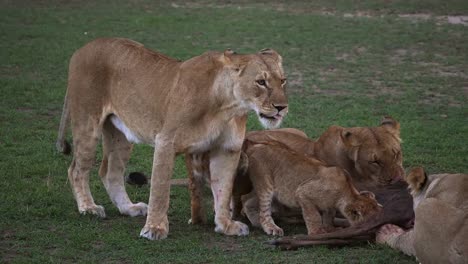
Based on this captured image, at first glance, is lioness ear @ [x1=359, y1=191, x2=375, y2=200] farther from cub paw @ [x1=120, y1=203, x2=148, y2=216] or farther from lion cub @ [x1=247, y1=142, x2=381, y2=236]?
cub paw @ [x1=120, y1=203, x2=148, y2=216]

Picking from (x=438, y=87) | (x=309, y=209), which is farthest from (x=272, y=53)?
(x=438, y=87)

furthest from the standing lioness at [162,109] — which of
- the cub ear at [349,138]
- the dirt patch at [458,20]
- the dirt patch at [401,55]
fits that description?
the dirt patch at [458,20]

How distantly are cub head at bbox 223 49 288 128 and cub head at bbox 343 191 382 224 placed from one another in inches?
26.4

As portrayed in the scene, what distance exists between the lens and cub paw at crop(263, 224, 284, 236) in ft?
21.1

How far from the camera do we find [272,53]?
636 cm

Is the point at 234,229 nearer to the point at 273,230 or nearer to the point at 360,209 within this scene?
the point at 273,230

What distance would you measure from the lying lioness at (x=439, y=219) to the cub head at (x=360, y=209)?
1.48ft

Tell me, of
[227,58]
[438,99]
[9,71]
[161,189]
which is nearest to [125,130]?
[161,189]

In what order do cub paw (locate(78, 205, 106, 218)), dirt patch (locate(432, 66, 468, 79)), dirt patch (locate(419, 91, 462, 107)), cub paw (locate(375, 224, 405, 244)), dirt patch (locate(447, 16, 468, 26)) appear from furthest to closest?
dirt patch (locate(447, 16, 468, 26))
dirt patch (locate(432, 66, 468, 79))
dirt patch (locate(419, 91, 462, 107))
cub paw (locate(78, 205, 106, 218))
cub paw (locate(375, 224, 405, 244))

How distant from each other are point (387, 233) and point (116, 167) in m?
2.18

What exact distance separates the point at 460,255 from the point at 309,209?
4.66 ft

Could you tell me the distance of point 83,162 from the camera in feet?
23.3

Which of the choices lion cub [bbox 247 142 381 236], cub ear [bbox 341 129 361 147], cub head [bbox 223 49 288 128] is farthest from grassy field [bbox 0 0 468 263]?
cub head [bbox 223 49 288 128]

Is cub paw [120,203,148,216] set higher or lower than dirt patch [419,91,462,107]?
higher
